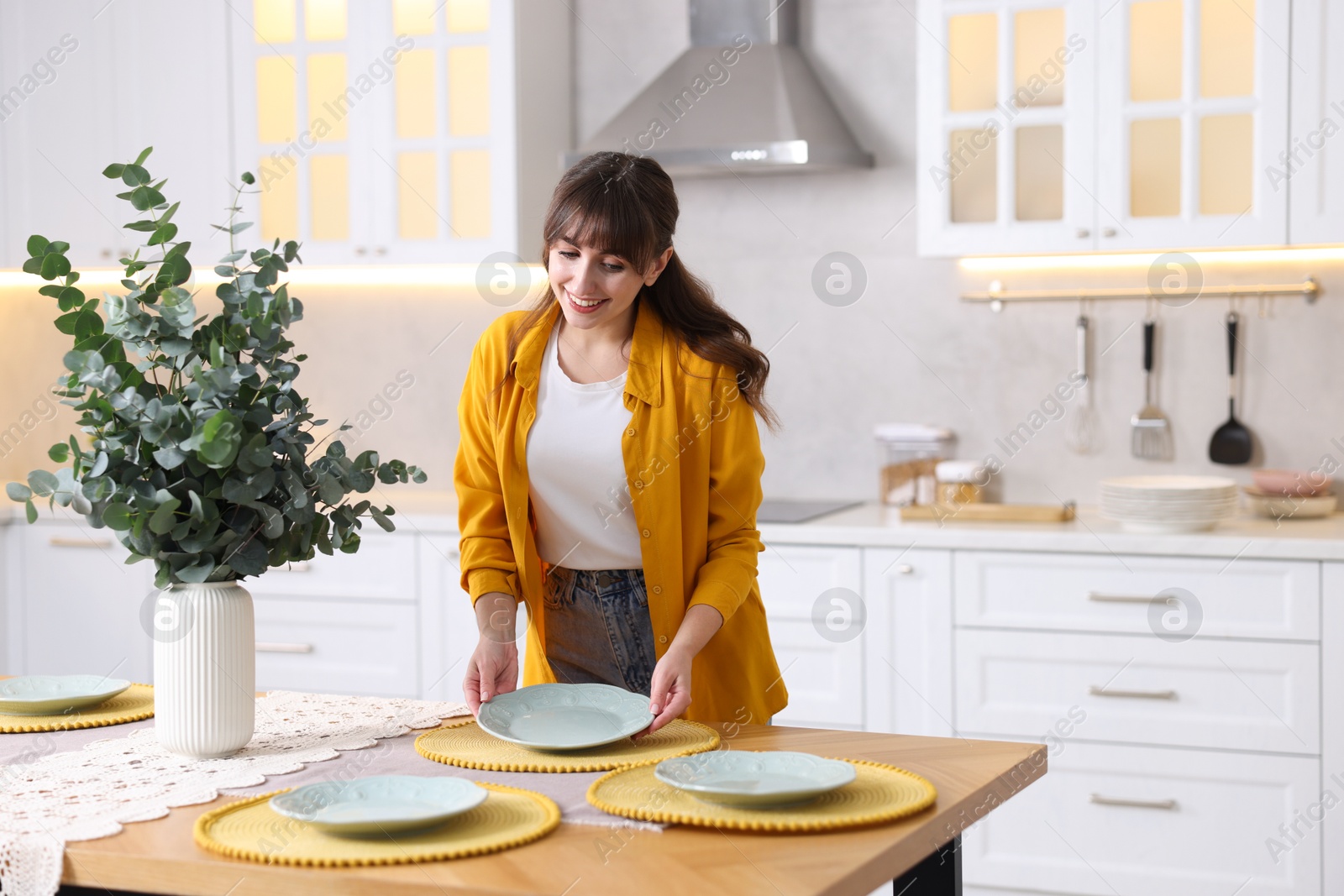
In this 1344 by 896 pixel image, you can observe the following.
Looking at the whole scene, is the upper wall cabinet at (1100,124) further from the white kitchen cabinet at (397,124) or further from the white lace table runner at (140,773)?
the white lace table runner at (140,773)

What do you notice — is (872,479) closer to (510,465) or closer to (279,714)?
(510,465)

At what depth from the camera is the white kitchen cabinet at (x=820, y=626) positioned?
2977mm

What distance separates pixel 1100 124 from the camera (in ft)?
9.83

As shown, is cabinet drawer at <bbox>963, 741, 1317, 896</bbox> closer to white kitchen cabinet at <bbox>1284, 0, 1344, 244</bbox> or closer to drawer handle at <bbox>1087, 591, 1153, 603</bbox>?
drawer handle at <bbox>1087, 591, 1153, 603</bbox>

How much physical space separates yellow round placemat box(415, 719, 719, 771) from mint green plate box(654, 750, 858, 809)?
0.07m

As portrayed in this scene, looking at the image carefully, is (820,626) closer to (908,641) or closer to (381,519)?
(908,641)

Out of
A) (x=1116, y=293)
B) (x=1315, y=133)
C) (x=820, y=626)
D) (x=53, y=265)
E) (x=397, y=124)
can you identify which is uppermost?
(x=397, y=124)

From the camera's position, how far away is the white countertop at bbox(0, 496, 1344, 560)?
8.86 ft

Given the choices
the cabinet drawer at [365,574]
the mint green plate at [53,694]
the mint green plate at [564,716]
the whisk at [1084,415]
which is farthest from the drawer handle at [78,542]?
the whisk at [1084,415]

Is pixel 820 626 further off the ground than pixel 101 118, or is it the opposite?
pixel 101 118

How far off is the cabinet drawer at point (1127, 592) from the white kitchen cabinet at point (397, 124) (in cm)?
139

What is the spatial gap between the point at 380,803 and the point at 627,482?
0.71 metres

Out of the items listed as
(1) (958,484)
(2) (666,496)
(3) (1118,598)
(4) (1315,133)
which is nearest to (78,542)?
(1) (958,484)

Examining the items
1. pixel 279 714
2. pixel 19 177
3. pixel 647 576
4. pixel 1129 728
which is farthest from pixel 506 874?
pixel 19 177
